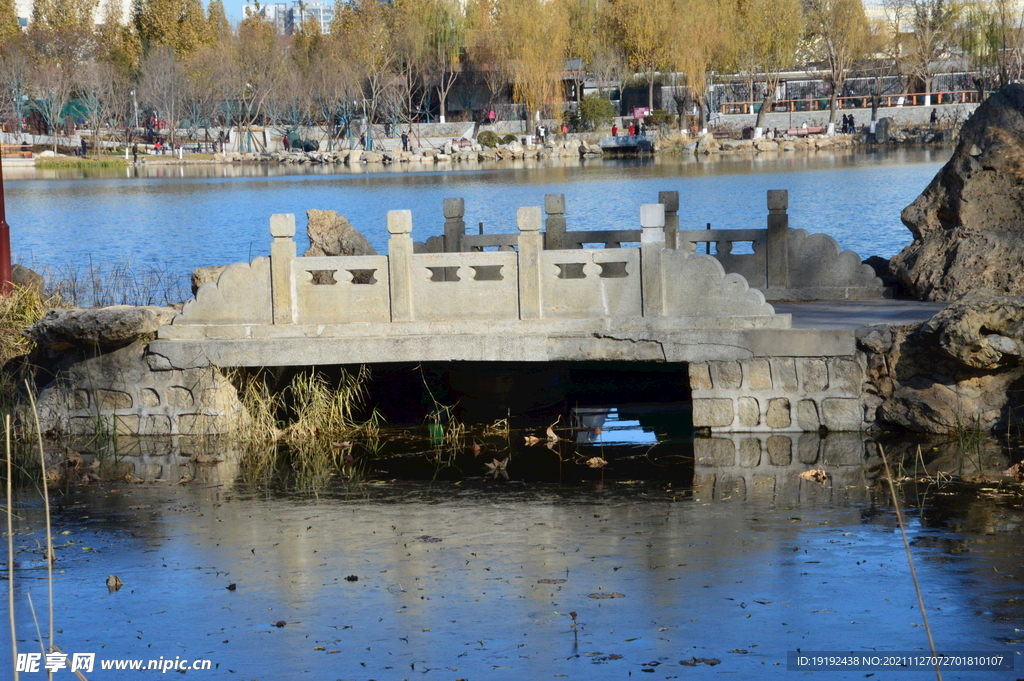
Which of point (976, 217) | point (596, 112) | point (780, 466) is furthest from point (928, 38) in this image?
point (780, 466)

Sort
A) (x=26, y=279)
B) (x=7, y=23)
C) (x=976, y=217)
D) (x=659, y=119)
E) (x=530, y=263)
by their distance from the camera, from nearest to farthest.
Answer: (x=530, y=263)
(x=976, y=217)
(x=26, y=279)
(x=659, y=119)
(x=7, y=23)

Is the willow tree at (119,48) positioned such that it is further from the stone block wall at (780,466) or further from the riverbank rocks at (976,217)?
the stone block wall at (780,466)

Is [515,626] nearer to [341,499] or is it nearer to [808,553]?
[808,553]

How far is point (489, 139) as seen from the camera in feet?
231

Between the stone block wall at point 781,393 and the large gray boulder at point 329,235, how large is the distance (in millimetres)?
4449

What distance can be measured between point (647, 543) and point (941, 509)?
84.9 inches

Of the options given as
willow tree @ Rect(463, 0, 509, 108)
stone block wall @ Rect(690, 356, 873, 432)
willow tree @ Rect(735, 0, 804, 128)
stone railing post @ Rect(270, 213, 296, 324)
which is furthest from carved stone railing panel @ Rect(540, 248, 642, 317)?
willow tree @ Rect(463, 0, 509, 108)

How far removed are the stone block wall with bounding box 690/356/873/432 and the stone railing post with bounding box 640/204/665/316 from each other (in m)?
0.65

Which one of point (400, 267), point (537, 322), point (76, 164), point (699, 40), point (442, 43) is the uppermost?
point (442, 43)

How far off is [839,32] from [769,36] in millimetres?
3858

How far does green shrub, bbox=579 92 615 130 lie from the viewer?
71.3m

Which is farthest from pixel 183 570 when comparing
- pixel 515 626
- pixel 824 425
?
pixel 824 425

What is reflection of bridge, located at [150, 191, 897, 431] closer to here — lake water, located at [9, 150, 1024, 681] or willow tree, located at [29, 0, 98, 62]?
lake water, located at [9, 150, 1024, 681]

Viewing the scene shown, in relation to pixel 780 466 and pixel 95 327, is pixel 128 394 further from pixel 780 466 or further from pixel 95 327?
pixel 780 466
